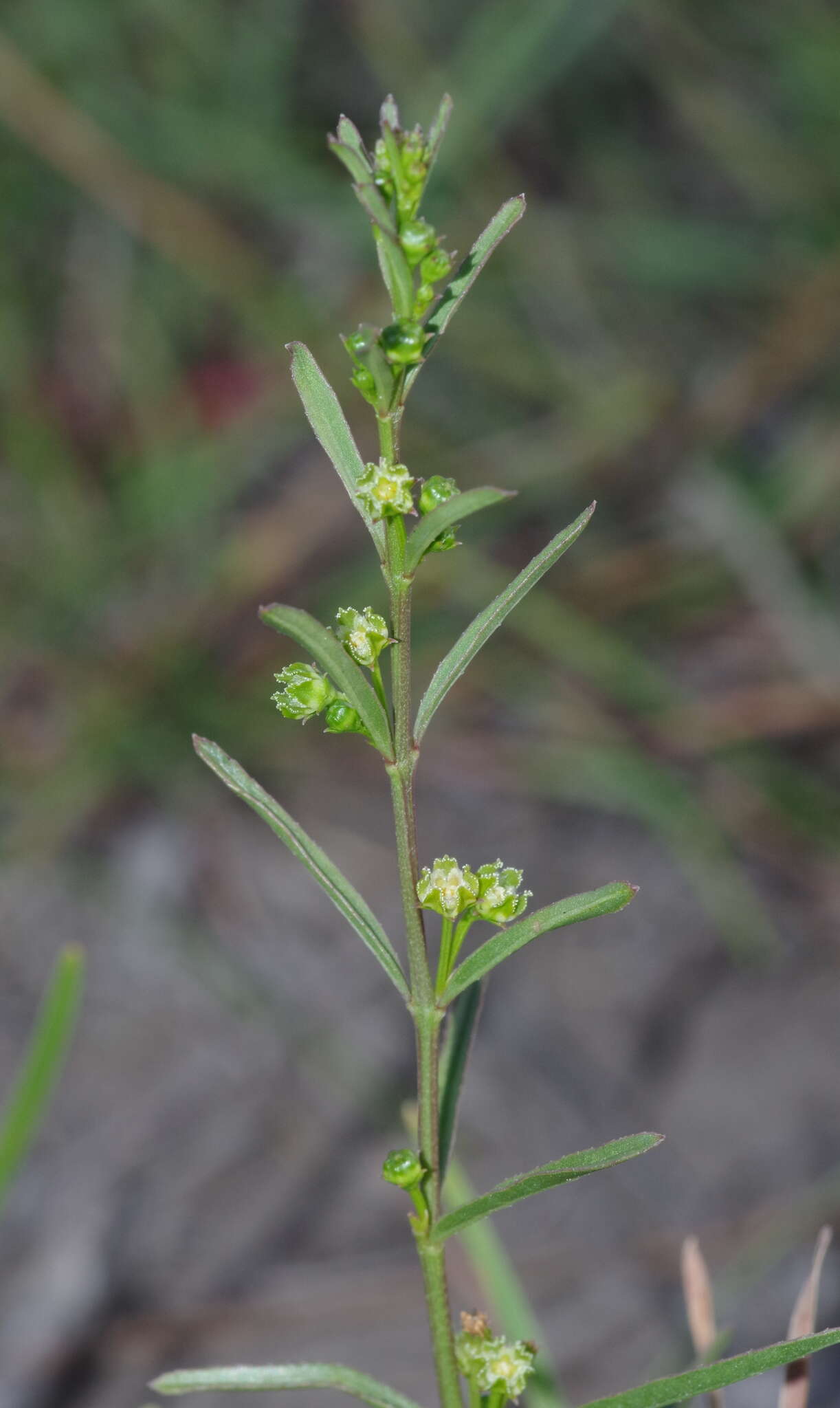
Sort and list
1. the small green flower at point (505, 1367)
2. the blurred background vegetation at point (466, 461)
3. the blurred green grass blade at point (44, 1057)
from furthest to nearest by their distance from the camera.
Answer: the blurred background vegetation at point (466, 461)
the blurred green grass blade at point (44, 1057)
the small green flower at point (505, 1367)

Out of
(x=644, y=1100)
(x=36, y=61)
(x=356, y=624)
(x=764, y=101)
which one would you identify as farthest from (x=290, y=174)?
(x=356, y=624)

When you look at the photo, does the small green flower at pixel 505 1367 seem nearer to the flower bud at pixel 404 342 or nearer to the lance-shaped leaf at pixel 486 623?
the lance-shaped leaf at pixel 486 623

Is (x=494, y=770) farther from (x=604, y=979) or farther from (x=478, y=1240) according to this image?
(x=478, y=1240)

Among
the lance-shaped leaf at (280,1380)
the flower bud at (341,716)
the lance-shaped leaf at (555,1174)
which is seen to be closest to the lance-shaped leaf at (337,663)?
the flower bud at (341,716)

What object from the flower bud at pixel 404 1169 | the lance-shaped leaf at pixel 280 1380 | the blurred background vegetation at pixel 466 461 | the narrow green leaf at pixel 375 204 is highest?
the blurred background vegetation at pixel 466 461

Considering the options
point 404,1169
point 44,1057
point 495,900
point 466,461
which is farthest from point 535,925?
point 466,461

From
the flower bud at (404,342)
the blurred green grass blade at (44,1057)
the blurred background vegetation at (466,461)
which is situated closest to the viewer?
the flower bud at (404,342)

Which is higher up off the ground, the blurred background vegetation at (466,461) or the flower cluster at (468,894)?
the blurred background vegetation at (466,461)
